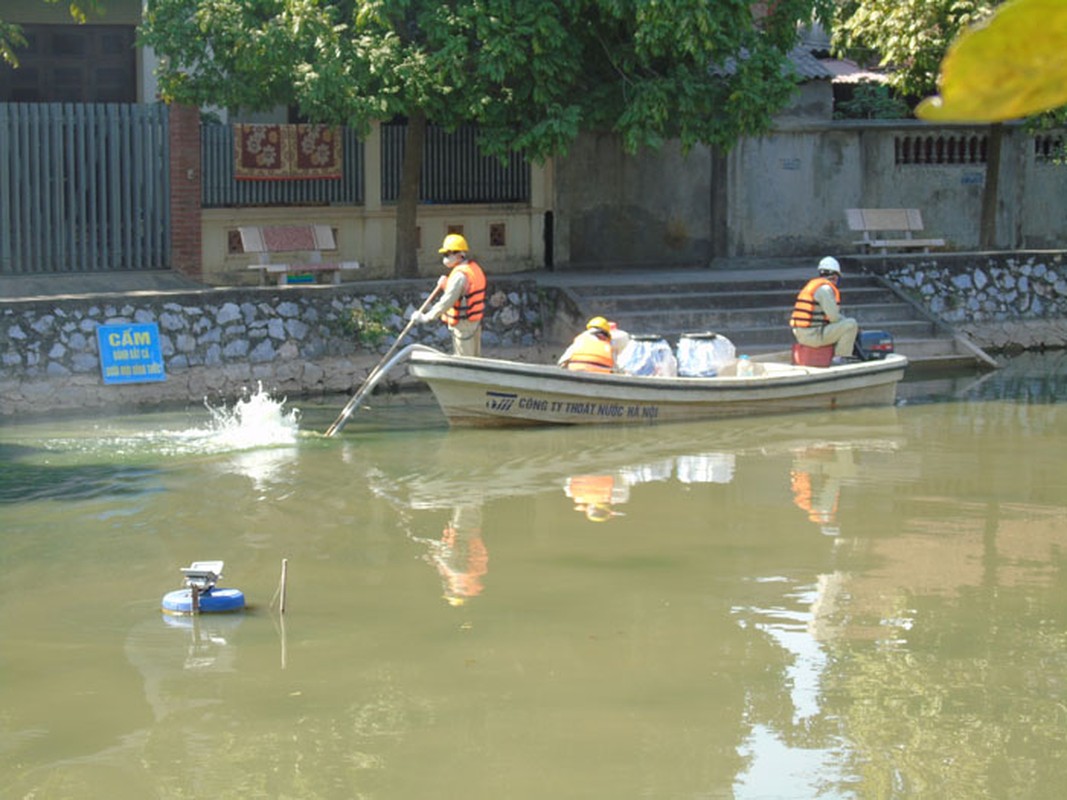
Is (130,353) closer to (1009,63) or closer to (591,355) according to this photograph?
(591,355)

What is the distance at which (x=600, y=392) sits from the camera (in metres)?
15.0

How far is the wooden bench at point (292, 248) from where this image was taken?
18330 mm

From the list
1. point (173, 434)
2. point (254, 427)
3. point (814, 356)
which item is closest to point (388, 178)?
point (254, 427)

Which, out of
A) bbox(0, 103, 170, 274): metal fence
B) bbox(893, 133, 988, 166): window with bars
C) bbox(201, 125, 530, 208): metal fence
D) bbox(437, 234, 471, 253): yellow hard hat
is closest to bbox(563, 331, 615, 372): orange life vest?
bbox(437, 234, 471, 253): yellow hard hat

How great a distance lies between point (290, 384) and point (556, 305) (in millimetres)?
3592

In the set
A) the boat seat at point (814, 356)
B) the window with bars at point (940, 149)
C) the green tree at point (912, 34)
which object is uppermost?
the green tree at point (912, 34)

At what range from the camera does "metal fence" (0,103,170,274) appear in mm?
16969

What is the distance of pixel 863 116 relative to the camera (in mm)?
24391

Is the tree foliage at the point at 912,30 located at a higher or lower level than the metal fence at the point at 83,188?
higher

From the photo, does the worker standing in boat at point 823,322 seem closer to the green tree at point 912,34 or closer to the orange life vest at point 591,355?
the orange life vest at point 591,355

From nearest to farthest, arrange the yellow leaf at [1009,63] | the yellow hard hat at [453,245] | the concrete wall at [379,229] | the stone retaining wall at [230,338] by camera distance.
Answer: the yellow leaf at [1009,63] < the yellow hard hat at [453,245] < the stone retaining wall at [230,338] < the concrete wall at [379,229]

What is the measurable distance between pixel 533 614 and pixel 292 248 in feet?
35.0

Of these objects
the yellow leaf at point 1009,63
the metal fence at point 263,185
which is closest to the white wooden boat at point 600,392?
the metal fence at point 263,185

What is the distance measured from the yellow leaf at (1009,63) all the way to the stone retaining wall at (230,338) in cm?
1547
